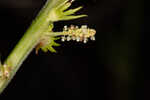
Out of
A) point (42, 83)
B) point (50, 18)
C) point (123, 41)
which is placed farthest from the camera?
point (42, 83)

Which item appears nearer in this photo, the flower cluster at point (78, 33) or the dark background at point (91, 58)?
the flower cluster at point (78, 33)

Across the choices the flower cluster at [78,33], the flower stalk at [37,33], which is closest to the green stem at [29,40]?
the flower stalk at [37,33]

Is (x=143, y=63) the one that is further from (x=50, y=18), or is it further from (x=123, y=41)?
(x=50, y=18)

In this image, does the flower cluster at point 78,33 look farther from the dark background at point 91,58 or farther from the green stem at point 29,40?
the dark background at point 91,58

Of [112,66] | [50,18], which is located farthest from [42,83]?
[50,18]

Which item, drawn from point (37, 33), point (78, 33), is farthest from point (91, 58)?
point (37, 33)
